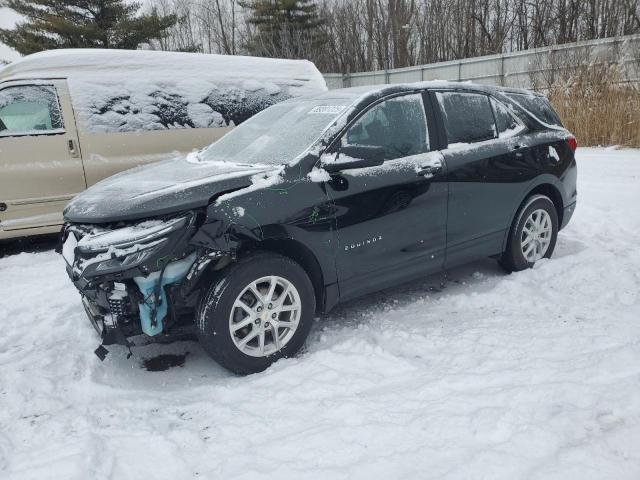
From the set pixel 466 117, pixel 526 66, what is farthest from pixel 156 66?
pixel 526 66

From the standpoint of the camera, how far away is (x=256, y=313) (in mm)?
2936

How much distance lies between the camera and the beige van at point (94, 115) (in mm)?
5582

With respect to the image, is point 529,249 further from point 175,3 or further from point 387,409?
point 175,3

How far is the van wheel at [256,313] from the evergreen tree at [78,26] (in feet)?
79.8

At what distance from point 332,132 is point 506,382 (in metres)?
1.83

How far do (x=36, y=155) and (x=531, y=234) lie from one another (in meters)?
5.31

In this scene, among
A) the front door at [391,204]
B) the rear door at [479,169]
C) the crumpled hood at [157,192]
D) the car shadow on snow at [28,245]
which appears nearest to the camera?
the crumpled hood at [157,192]

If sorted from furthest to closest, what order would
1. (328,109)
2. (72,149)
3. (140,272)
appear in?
(72,149) < (328,109) < (140,272)

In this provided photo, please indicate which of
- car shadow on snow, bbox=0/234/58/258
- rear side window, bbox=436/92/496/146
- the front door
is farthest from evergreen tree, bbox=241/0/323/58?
the front door

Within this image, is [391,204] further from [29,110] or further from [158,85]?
[29,110]

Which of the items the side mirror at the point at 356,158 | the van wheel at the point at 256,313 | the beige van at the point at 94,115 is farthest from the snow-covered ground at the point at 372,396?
the beige van at the point at 94,115

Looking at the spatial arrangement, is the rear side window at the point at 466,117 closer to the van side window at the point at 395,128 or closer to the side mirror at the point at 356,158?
the van side window at the point at 395,128

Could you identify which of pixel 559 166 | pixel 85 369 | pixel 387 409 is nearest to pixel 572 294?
pixel 559 166

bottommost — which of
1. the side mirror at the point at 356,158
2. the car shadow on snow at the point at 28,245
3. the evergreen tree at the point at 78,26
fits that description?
the car shadow on snow at the point at 28,245
